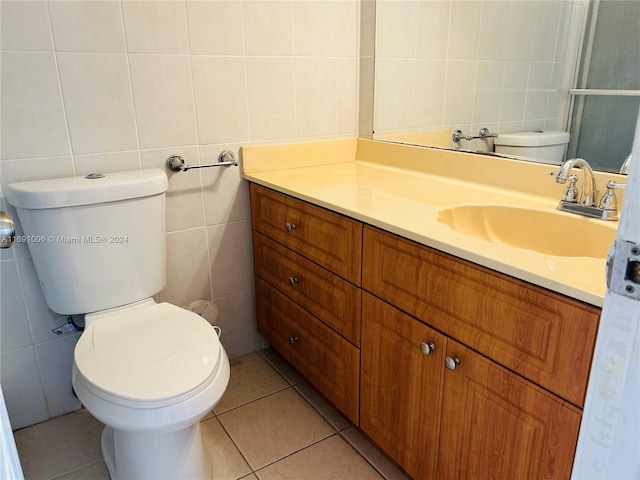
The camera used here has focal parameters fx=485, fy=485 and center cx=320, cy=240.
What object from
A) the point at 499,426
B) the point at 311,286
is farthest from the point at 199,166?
the point at 499,426

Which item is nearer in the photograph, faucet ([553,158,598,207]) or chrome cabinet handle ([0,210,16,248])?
chrome cabinet handle ([0,210,16,248])

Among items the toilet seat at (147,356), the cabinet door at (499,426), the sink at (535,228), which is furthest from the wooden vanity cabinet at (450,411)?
the toilet seat at (147,356)

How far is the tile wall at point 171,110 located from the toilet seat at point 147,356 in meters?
0.35

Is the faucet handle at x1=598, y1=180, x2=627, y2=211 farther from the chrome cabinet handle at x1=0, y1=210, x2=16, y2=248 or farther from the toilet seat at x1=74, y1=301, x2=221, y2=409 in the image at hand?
the chrome cabinet handle at x1=0, y1=210, x2=16, y2=248

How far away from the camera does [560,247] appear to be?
4.03 feet

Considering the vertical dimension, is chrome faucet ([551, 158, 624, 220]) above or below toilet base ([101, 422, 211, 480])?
above

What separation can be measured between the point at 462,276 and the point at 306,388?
1.02 metres

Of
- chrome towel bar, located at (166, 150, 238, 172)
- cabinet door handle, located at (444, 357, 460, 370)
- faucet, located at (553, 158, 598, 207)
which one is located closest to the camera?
cabinet door handle, located at (444, 357, 460, 370)

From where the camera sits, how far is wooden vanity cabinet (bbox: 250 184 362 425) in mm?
1385

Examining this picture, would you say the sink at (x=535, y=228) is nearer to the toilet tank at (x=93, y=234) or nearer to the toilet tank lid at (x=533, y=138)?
the toilet tank lid at (x=533, y=138)

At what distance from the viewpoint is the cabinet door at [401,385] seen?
1.15 meters

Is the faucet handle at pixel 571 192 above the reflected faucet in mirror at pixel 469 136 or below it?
below

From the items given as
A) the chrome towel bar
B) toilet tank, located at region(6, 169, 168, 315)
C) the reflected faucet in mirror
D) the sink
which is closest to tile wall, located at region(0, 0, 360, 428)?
the chrome towel bar

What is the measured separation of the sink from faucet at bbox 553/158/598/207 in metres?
0.06
